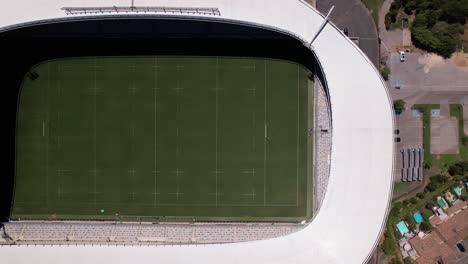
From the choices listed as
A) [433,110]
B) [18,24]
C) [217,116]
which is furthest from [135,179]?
[433,110]

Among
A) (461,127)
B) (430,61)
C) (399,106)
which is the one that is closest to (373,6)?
(430,61)

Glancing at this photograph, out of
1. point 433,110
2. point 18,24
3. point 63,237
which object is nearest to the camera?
point 18,24

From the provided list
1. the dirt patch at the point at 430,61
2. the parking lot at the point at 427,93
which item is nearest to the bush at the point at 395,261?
the parking lot at the point at 427,93

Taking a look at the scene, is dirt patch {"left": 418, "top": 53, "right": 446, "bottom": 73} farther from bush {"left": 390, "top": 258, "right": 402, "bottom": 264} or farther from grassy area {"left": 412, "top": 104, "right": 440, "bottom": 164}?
bush {"left": 390, "top": 258, "right": 402, "bottom": 264}

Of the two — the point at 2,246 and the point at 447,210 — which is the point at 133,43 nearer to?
the point at 2,246

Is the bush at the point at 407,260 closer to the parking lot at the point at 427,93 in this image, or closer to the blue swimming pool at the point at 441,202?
the blue swimming pool at the point at 441,202

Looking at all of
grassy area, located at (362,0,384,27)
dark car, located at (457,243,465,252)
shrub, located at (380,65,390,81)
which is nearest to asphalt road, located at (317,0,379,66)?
grassy area, located at (362,0,384,27)
